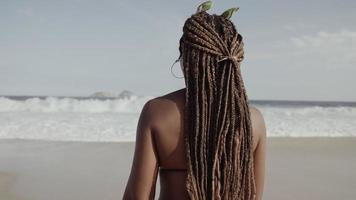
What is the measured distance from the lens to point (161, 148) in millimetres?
1685

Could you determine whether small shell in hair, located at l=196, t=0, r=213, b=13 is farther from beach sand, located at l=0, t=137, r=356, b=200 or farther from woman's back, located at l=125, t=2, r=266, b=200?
beach sand, located at l=0, t=137, r=356, b=200

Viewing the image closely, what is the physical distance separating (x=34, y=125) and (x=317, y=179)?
335 inches

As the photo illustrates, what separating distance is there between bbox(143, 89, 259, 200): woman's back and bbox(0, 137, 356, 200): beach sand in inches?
141

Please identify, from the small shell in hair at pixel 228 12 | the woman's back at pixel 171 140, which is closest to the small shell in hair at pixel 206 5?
the small shell in hair at pixel 228 12

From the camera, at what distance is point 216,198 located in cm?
168

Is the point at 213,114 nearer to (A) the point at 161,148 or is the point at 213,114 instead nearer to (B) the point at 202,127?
(B) the point at 202,127

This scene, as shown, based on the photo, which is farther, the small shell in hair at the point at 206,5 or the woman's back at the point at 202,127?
the small shell in hair at the point at 206,5

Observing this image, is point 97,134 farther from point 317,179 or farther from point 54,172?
point 317,179

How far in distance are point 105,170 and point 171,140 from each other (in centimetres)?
501

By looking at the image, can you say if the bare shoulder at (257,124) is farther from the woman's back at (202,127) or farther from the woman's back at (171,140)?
the woman's back at (171,140)

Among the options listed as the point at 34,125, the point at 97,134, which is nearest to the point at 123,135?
the point at 97,134

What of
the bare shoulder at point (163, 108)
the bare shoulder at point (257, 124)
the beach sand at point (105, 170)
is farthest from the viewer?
the beach sand at point (105, 170)

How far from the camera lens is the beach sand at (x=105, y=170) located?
5312 mm

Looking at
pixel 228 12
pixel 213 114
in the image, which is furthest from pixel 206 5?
pixel 213 114
